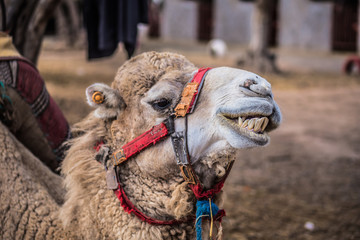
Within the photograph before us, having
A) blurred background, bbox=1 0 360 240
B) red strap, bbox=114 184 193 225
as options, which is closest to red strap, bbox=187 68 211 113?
red strap, bbox=114 184 193 225

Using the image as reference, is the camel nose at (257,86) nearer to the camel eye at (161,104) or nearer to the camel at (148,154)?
the camel at (148,154)

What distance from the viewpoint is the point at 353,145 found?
717 cm

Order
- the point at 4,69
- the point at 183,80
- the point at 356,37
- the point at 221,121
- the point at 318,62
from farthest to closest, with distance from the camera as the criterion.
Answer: the point at 356,37, the point at 318,62, the point at 4,69, the point at 183,80, the point at 221,121

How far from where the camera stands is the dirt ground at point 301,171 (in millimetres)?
4637

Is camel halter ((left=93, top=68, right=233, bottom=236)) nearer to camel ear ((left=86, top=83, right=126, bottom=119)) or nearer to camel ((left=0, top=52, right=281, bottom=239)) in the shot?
camel ((left=0, top=52, right=281, bottom=239))

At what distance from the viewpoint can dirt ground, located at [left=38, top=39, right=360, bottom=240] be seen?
15.2 feet

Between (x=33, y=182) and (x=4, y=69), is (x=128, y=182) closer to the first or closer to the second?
(x=33, y=182)

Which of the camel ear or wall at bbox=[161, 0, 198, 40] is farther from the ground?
the camel ear

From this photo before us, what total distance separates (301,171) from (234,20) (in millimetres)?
16064

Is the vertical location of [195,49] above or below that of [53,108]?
below

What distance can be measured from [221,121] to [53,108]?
1449mm

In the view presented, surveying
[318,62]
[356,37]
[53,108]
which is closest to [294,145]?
[53,108]

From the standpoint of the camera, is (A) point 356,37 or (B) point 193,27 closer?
(A) point 356,37

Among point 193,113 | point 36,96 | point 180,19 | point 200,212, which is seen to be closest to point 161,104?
point 193,113
